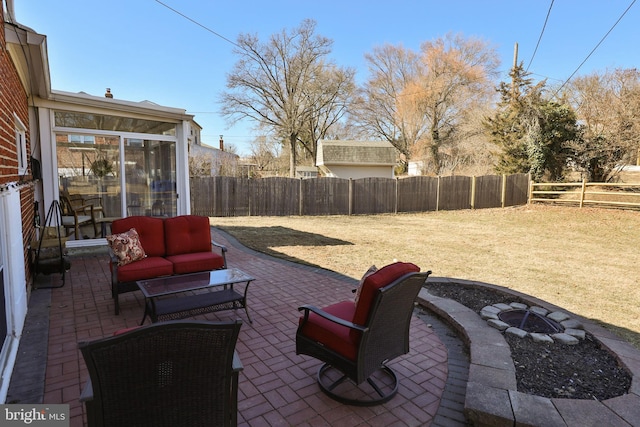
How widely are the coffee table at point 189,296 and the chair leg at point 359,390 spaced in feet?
4.43

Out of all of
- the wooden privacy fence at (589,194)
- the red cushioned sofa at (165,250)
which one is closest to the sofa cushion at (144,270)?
the red cushioned sofa at (165,250)

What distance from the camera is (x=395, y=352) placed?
8.98 feet

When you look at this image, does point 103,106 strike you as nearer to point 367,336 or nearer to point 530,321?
point 367,336

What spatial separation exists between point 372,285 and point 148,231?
11.7 feet

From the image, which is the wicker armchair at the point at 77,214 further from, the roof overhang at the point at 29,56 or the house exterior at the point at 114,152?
the roof overhang at the point at 29,56

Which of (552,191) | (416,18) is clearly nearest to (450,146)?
(416,18)

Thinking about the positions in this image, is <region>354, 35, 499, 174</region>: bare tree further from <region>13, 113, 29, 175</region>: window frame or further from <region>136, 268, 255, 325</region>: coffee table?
<region>13, 113, 29, 175</region>: window frame

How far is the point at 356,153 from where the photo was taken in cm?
2461

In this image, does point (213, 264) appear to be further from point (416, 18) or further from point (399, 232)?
point (416, 18)

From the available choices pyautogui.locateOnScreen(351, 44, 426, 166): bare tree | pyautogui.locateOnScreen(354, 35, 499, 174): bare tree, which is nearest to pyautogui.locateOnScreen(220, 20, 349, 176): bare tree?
pyautogui.locateOnScreen(351, 44, 426, 166): bare tree

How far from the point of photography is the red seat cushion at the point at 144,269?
4.11m

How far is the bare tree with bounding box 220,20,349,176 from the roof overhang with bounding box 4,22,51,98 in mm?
20939

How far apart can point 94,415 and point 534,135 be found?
18700mm

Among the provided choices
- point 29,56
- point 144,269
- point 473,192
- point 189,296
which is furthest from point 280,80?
point 189,296
